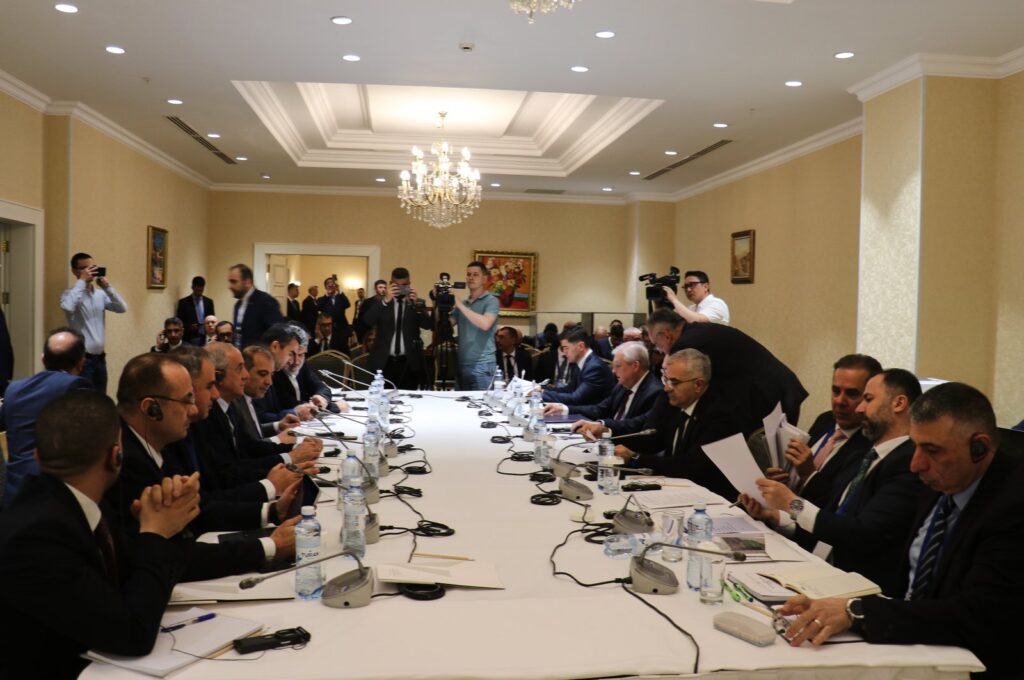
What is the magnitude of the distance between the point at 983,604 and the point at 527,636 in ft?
3.26

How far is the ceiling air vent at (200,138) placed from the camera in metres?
8.22

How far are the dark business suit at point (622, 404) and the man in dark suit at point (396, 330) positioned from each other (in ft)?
8.17

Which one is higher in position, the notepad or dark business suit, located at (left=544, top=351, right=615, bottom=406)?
dark business suit, located at (left=544, top=351, right=615, bottom=406)

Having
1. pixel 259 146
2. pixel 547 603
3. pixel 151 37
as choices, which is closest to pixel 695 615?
pixel 547 603

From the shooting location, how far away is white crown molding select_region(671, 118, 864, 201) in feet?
25.5

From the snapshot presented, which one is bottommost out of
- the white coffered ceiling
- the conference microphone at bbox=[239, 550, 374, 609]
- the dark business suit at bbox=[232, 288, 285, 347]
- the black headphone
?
the conference microphone at bbox=[239, 550, 374, 609]

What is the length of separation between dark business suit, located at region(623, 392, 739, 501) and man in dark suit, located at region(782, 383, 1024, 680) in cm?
132

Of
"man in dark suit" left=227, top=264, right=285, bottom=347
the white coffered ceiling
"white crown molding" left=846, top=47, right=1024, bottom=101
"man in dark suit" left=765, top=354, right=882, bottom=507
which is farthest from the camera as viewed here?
"man in dark suit" left=227, top=264, right=285, bottom=347

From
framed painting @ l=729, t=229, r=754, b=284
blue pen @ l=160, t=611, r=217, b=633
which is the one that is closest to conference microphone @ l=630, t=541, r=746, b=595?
blue pen @ l=160, t=611, r=217, b=633

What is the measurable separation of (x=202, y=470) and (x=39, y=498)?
4.84 ft

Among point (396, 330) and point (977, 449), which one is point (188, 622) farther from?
point (396, 330)

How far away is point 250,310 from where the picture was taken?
22.3ft

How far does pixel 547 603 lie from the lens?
1956 millimetres

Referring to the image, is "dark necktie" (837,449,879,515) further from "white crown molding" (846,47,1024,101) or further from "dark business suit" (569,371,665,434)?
"white crown molding" (846,47,1024,101)
